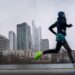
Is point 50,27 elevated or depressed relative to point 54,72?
elevated

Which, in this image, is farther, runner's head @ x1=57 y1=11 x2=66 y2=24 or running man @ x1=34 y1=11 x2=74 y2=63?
runner's head @ x1=57 y1=11 x2=66 y2=24

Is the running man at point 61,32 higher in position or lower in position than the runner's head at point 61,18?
lower

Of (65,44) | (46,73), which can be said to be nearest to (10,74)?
(46,73)

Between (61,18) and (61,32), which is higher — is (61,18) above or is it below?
above

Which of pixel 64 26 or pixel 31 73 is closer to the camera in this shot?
pixel 31 73

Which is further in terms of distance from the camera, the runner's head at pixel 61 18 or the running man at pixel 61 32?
the runner's head at pixel 61 18

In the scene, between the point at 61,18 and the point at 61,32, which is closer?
the point at 61,32

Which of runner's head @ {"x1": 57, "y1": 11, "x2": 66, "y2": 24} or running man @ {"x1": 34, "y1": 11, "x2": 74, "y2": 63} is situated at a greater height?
runner's head @ {"x1": 57, "y1": 11, "x2": 66, "y2": 24}

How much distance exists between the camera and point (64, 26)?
7.54 m

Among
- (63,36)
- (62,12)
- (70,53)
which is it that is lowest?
(70,53)

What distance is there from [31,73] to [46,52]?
234cm

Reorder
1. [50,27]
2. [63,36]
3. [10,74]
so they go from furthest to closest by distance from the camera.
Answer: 1. [50,27]
2. [63,36]
3. [10,74]

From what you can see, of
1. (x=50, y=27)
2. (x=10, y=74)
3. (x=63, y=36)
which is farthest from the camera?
(x=50, y=27)

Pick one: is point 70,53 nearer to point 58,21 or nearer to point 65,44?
point 65,44
